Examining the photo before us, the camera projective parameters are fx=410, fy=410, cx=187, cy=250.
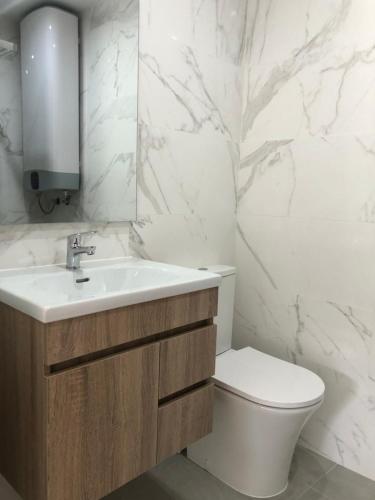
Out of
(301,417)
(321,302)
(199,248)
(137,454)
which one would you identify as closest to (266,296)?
(321,302)

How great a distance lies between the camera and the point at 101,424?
1.07 meters

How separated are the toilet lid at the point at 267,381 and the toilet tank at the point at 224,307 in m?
0.07

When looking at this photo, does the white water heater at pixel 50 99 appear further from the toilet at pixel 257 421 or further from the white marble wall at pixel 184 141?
the toilet at pixel 257 421

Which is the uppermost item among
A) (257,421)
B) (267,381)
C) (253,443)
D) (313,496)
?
(267,381)

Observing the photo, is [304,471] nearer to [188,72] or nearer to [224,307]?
[224,307]

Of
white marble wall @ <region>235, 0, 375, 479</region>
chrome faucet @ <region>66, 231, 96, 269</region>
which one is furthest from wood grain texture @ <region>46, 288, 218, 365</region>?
white marble wall @ <region>235, 0, 375, 479</region>

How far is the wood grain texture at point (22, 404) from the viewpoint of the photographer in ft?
3.24

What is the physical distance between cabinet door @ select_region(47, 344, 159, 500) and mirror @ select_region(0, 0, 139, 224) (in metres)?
0.60

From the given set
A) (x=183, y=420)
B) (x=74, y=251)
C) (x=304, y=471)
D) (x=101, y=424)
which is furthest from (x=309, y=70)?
(x=304, y=471)

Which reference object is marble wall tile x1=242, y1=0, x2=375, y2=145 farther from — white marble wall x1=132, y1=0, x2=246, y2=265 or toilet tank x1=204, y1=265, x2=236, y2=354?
toilet tank x1=204, y1=265, x2=236, y2=354

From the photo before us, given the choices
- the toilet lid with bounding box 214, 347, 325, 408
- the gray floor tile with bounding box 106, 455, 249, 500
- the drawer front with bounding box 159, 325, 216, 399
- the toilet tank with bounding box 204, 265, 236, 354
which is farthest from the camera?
the toilet tank with bounding box 204, 265, 236, 354

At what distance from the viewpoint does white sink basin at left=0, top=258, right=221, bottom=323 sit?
0.98 metres

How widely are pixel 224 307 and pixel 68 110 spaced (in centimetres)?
107

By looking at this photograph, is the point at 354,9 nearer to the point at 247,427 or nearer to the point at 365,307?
the point at 365,307
